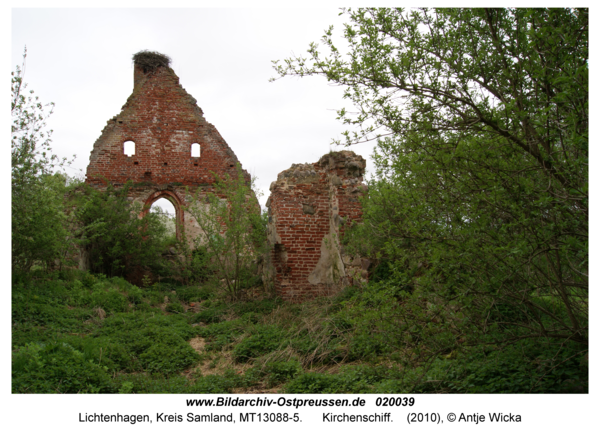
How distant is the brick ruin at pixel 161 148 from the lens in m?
16.2

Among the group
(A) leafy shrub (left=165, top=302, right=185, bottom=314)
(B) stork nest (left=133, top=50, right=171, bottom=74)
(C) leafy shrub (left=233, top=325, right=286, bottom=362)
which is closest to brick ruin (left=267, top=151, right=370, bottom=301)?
(A) leafy shrub (left=165, top=302, right=185, bottom=314)

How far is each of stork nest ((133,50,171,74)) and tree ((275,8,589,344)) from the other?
1528 cm

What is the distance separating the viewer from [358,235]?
901cm

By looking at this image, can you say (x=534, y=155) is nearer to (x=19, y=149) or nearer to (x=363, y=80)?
(x=363, y=80)

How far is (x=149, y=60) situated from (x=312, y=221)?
11833mm

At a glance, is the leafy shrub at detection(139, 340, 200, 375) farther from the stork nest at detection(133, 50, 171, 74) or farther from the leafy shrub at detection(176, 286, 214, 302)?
the stork nest at detection(133, 50, 171, 74)

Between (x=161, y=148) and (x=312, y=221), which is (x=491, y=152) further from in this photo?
(x=161, y=148)

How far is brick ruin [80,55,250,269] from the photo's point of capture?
16.2 meters

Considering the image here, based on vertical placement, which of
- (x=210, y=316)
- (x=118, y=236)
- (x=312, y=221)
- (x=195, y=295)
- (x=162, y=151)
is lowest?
(x=210, y=316)

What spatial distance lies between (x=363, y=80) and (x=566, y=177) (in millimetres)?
2007

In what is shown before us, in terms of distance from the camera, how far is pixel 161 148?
16734mm

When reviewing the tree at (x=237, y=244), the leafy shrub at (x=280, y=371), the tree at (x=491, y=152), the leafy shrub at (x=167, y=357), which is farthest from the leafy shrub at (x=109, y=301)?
the tree at (x=491, y=152)

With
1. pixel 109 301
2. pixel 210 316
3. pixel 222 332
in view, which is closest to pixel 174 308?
pixel 109 301

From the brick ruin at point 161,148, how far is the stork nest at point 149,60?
41 mm
